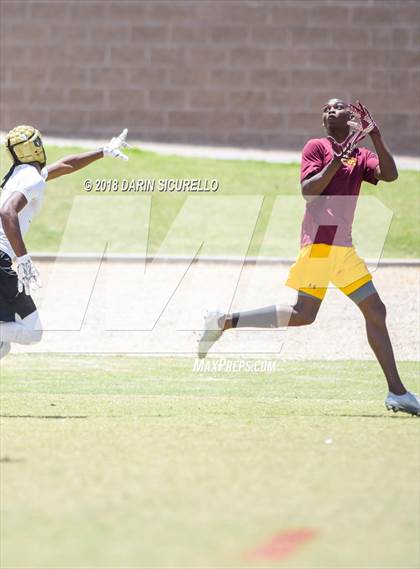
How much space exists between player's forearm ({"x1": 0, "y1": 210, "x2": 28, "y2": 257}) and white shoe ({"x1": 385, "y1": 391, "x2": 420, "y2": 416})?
2812mm

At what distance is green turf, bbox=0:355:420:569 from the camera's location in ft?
18.2

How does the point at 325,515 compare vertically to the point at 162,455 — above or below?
above

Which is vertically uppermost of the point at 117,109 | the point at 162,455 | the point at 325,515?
the point at 325,515

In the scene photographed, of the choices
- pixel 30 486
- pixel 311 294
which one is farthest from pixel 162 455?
pixel 311 294

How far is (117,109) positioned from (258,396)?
41.5 feet

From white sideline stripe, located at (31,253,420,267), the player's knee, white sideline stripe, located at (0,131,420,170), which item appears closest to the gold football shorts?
the player's knee

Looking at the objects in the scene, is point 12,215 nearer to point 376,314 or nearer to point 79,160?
point 79,160

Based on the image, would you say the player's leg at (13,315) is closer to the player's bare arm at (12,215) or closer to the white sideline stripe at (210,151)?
the player's bare arm at (12,215)

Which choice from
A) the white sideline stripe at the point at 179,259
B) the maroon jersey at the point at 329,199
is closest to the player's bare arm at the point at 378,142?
the maroon jersey at the point at 329,199

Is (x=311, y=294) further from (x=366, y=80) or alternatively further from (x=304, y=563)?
(x=366, y=80)

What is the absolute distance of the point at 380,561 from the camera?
5.33m

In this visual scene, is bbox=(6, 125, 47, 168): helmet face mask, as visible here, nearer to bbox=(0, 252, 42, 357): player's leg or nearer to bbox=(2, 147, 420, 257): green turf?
bbox=(0, 252, 42, 357): player's leg

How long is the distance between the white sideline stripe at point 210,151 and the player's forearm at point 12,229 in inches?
498

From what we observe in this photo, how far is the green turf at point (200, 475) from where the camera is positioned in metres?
5.55
